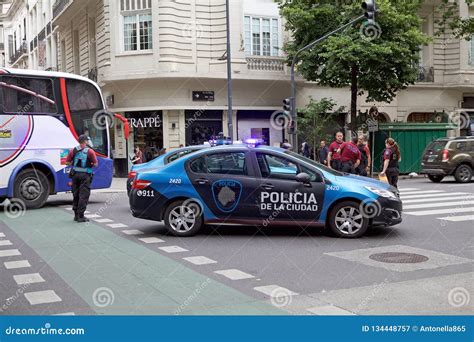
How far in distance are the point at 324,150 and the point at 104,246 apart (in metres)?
16.4

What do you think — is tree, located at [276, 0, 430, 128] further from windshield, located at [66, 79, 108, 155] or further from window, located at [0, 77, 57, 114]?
window, located at [0, 77, 57, 114]

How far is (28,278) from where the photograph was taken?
7070mm

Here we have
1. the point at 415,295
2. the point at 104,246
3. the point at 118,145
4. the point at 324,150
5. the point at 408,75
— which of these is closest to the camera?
the point at 415,295

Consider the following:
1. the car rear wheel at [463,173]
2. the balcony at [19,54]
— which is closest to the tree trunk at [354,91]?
the car rear wheel at [463,173]

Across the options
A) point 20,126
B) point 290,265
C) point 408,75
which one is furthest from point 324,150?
point 290,265

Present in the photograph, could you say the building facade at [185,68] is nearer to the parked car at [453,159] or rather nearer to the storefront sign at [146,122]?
the storefront sign at [146,122]

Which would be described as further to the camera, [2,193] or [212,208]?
[2,193]

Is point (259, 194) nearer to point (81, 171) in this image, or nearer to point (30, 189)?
point (81, 171)

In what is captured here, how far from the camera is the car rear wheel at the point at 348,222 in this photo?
9539 millimetres

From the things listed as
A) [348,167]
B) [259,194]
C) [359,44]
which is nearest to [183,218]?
[259,194]

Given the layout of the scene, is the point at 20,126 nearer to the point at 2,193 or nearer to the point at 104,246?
the point at 2,193

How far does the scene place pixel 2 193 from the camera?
A: 1451cm

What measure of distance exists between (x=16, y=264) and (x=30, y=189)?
7.28 meters

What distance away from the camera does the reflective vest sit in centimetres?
1182
